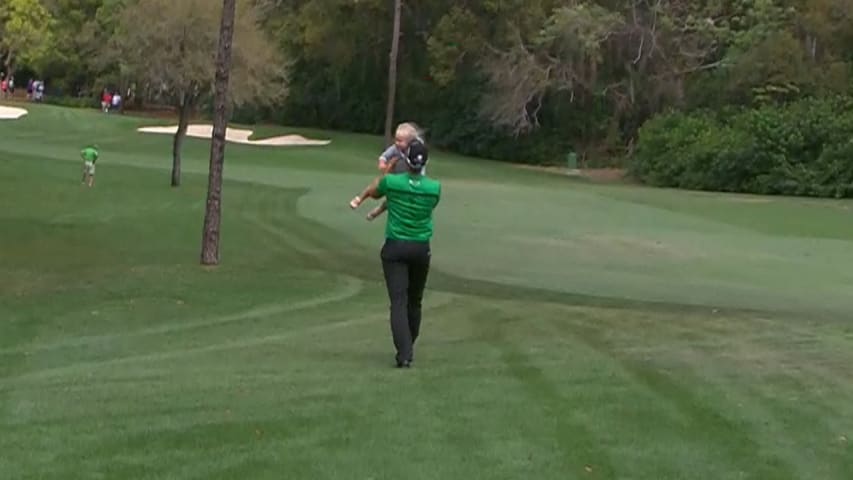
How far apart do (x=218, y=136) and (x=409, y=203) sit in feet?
28.1

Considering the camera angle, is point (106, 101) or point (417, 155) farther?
point (106, 101)

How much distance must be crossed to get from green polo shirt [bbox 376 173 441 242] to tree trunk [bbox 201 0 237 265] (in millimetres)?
8193

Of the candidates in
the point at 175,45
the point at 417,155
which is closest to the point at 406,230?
the point at 417,155

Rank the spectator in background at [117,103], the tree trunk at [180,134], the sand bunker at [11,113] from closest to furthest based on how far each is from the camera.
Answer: the tree trunk at [180,134] < the sand bunker at [11,113] < the spectator in background at [117,103]

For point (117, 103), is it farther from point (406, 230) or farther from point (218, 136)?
point (406, 230)

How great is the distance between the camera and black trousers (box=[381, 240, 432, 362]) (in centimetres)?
977

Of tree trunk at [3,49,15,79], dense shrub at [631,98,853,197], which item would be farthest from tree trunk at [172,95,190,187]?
tree trunk at [3,49,15,79]

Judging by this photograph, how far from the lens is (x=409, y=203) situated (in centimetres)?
970

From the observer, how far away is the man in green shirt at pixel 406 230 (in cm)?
963

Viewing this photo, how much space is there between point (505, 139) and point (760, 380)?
5225 cm

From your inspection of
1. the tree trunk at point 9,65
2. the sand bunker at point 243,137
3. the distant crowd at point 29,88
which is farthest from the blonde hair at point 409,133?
the tree trunk at point 9,65

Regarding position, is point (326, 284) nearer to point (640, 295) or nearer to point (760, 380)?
point (640, 295)

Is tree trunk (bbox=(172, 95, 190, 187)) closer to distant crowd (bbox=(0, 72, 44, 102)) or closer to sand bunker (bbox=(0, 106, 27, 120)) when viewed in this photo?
sand bunker (bbox=(0, 106, 27, 120))

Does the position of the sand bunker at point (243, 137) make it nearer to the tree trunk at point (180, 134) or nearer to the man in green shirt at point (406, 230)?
the tree trunk at point (180, 134)
